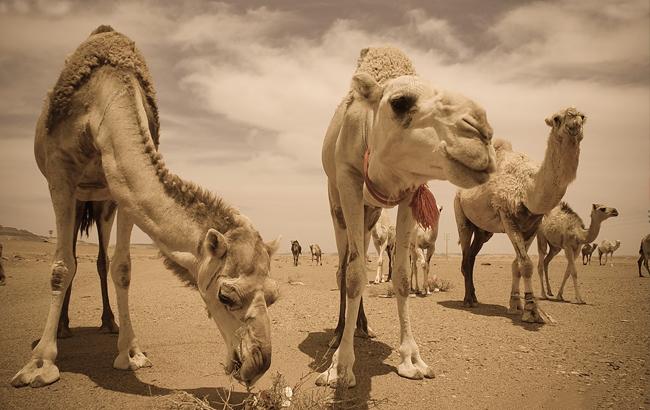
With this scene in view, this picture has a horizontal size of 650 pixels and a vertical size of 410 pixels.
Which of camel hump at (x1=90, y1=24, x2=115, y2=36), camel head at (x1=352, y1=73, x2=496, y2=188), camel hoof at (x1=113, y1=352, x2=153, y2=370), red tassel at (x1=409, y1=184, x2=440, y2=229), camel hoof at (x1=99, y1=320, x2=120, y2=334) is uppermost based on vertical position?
camel hump at (x1=90, y1=24, x2=115, y2=36)

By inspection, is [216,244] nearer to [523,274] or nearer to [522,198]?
[523,274]

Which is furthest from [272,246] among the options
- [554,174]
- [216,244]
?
[554,174]

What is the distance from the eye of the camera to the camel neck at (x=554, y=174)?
6.36 m

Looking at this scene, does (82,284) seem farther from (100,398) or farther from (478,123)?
(478,123)

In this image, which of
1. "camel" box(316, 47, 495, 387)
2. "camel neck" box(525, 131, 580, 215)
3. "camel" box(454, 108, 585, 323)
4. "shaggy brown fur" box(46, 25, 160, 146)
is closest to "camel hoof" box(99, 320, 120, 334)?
"shaggy brown fur" box(46, 25, 160, 146)

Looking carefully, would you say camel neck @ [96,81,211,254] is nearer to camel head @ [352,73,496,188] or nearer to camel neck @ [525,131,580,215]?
camel head @ [352,73,496,188]

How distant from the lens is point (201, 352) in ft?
15.4

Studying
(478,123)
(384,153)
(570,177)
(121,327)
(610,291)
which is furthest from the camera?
(610,291)

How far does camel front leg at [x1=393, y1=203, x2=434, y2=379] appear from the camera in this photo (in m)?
3.94

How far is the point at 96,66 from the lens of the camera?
14.6 feet

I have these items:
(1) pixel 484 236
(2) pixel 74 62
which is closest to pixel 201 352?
(2) pixel 74 62

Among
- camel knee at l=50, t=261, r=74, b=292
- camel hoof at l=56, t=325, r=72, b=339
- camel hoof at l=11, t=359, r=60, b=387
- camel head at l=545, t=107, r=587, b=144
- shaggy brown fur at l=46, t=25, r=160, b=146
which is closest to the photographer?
camel hoof at l=11, t=359, r=60, b=387

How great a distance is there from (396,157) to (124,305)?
11.0 ft

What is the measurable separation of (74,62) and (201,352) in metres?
3.62
